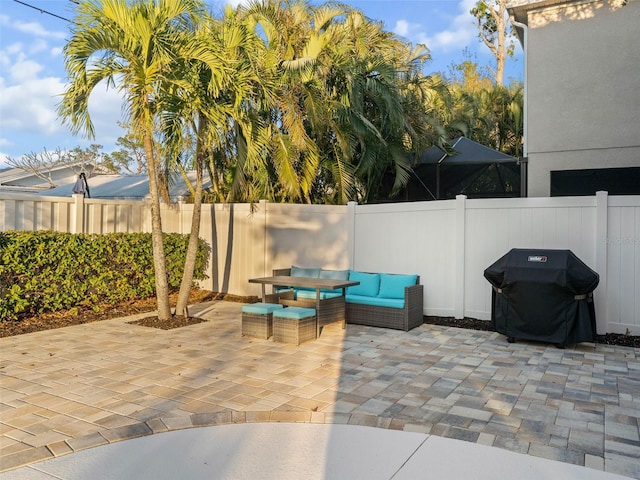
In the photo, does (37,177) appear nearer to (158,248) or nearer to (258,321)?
(158,248)

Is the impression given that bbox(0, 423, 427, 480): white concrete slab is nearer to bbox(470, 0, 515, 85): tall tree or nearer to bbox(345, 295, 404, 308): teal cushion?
bbox(345, 295, 404, 308): teal cushion

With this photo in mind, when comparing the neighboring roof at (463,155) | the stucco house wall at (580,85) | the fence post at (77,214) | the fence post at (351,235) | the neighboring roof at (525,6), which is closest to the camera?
the stucco house wall at (580,85)

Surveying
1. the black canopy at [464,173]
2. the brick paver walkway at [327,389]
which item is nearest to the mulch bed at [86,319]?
the brick paver walkway at [327,389]

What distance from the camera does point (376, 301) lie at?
7359 mm

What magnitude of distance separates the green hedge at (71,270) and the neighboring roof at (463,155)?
6527mm

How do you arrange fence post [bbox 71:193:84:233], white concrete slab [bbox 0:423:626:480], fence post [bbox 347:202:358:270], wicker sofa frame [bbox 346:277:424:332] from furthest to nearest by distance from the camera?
1. fence post [bbox 347:202:358:270]
2. fence post [bbox 71:193:84:233]
3. wicker sofa frame [bbox 346:277:424:332]
4. white concrete slab [bbox 0:423:626:480]

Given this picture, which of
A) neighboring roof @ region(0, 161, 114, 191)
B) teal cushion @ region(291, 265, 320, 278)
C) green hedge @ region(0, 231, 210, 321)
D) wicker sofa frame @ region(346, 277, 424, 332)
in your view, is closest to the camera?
green hedge @ region(0, 231, 210, 321)

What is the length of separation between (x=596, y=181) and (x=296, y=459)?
7.97 meters

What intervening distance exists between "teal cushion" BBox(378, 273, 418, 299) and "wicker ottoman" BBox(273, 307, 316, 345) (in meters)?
1.69

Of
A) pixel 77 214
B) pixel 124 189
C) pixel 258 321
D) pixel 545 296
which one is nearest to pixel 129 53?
pixel 77 214

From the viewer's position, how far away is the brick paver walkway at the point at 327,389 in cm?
340

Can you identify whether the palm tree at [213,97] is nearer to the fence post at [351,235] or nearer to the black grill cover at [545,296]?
the fence post at [351,235]

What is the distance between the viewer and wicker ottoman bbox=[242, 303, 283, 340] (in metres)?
6.39

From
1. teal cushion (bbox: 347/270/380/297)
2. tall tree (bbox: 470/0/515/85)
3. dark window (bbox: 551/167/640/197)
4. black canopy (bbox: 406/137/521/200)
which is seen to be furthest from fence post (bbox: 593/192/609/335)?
tall tree (bbox: 470/0/515/85)
